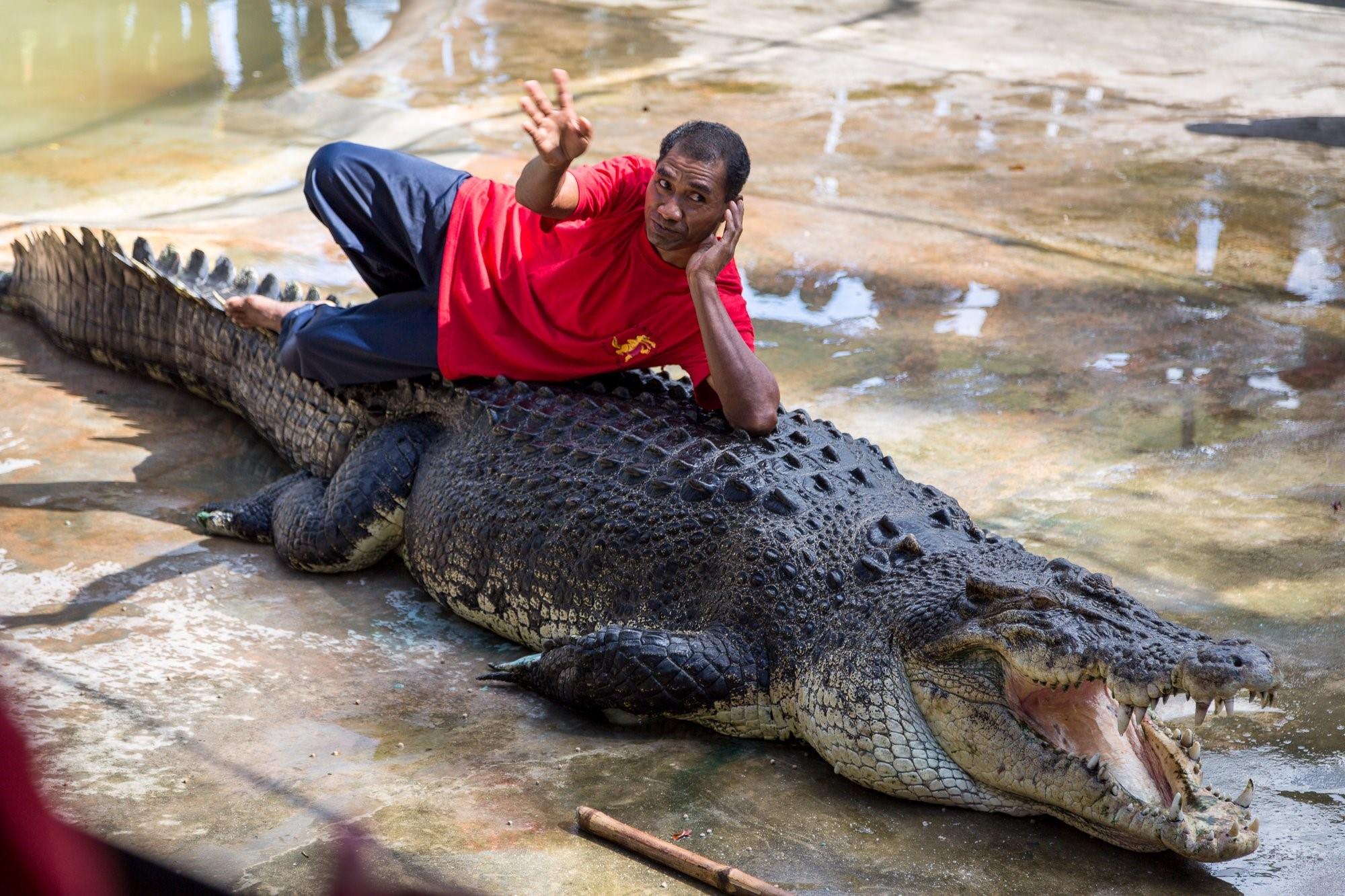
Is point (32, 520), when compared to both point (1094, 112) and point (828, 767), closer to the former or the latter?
point (828, 767)

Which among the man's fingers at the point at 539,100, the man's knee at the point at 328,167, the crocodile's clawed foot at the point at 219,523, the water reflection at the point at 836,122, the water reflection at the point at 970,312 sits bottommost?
the crocodile's clawed foot at the point at 219,523

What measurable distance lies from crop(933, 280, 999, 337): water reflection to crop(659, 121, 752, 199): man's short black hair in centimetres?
227

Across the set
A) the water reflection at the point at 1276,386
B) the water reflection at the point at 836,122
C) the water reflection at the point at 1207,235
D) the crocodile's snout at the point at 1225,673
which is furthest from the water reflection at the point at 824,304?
the crocodile's snout at the point at 1225,673

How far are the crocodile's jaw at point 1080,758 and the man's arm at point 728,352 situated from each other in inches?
32.9

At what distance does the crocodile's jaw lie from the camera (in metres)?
2.54

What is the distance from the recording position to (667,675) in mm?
3021

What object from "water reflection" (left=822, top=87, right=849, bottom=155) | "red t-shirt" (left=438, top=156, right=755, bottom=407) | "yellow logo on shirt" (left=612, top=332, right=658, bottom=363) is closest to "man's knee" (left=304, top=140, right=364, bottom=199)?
"red t-shirt" (left=438, top=156, right=755, bottom=407)

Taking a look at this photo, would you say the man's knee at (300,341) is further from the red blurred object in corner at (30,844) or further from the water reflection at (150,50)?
the water reflection at (150,50)

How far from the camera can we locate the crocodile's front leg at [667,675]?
3.03 m

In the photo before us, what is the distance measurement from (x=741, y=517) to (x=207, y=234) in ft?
12.7

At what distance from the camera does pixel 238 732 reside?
9.78 ft

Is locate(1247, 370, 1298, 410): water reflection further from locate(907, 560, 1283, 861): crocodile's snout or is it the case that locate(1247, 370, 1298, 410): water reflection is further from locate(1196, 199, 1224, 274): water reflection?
locate(907, 560, 1283, 861): crocodile's snout

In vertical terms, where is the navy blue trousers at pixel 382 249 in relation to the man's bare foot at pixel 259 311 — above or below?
above

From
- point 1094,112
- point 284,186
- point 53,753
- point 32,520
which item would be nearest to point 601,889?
point 53,753
